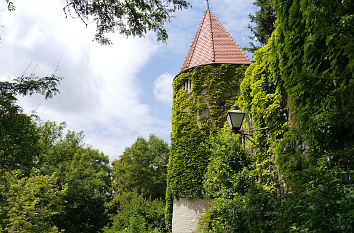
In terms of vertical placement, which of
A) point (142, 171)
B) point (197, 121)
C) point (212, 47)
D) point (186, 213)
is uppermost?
point (212, 47)

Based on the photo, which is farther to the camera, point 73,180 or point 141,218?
point 73,180

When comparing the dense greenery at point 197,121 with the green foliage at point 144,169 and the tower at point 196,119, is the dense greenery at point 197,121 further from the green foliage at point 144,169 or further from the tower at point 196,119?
the green foliage at point 144,169

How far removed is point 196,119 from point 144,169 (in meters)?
18.4

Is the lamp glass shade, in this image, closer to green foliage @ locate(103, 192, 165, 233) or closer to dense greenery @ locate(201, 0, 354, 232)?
dense greenery @ locate(201, 0, 354, 232)

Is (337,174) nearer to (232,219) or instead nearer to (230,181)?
(232,219)

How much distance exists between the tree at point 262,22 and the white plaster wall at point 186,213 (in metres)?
8.86

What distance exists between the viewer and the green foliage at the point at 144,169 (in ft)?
93.9

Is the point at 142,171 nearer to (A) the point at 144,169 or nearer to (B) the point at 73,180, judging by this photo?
(A) the point at 144,169

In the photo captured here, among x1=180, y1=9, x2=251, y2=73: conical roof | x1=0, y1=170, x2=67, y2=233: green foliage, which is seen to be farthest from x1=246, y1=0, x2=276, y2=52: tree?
x1=0, y1=170, x2=67, y2=233: green foliage

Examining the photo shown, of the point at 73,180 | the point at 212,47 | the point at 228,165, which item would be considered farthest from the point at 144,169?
the point at 228,165

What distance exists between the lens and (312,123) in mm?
3760

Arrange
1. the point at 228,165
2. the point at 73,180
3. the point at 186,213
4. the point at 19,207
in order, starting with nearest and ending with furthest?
the point at 228,165
the point at 19,207
the point at 186,213
the point at 73,180

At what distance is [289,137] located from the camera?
4449 mm

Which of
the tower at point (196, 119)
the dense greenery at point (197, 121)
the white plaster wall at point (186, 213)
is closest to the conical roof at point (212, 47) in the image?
the tower at point (196, 119)
